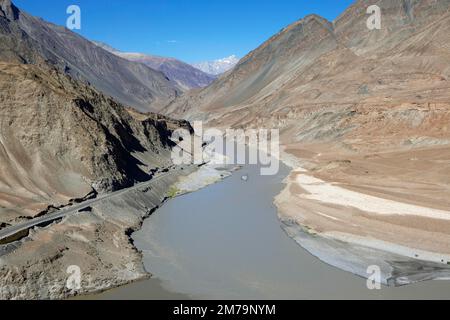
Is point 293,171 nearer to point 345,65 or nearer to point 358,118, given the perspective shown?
point 358,118

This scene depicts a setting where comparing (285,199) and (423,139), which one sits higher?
(423,139)

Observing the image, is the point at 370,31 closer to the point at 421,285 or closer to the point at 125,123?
the point at 125,123

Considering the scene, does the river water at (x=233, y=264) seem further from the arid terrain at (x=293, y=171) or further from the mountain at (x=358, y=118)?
the mountain at (x=358, y=118)

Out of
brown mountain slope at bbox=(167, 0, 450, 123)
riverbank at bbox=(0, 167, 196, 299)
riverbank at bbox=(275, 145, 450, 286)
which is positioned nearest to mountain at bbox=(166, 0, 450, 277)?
riverbank at bbox=(275, 145, 450, 286)

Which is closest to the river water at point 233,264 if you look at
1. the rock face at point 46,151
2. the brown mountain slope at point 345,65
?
the rock face at point 46,151

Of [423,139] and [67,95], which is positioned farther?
[423,139]
